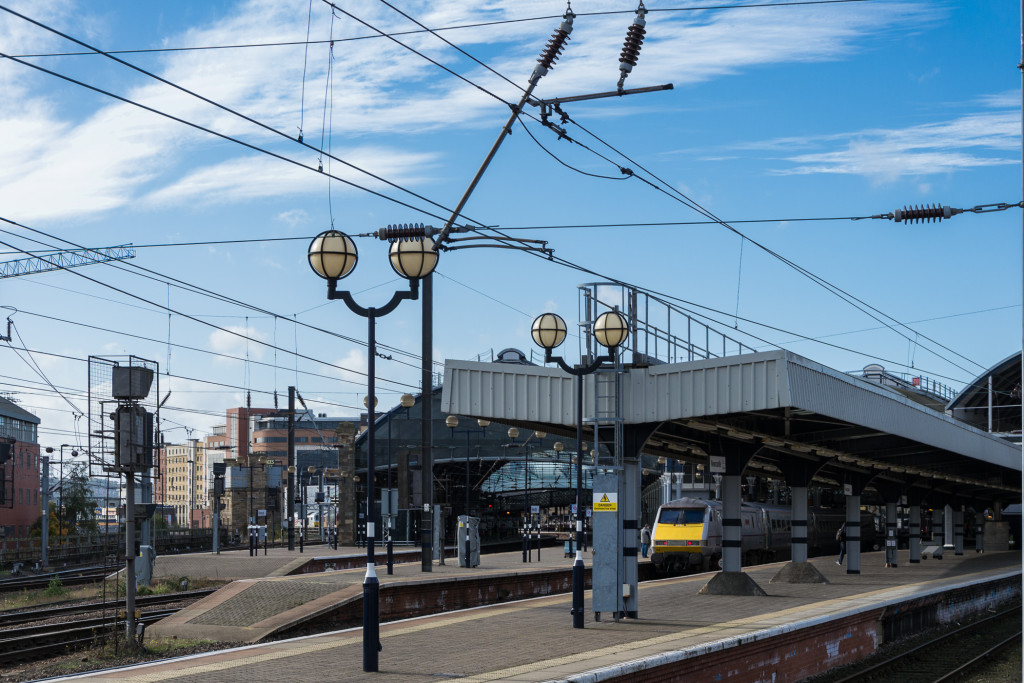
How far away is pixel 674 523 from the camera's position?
40938mm

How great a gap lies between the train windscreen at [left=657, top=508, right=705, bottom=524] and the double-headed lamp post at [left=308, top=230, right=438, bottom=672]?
1114 inches

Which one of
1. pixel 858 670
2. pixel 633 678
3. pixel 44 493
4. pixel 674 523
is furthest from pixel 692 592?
pixel 44 493

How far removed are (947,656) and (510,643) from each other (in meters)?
10.9

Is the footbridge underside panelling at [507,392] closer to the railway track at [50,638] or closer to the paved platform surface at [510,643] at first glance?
the paved platform surface at [510,643]

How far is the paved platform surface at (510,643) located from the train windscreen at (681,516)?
1586 cm

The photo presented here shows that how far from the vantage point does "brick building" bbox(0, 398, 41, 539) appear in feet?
242

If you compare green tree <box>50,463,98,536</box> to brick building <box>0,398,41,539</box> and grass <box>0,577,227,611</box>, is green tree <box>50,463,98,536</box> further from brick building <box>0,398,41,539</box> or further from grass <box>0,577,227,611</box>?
grass <box>0,577,227,611</box>

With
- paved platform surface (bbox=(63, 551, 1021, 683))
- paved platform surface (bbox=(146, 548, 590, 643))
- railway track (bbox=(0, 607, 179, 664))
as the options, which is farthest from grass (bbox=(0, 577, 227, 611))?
paved platform surface (bbox=(63, 551, 1021, 683))

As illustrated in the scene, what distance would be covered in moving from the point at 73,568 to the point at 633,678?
126ft

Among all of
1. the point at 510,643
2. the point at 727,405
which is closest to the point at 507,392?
the point at 727,405

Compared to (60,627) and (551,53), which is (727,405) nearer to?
(551,53)

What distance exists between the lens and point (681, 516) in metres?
41.1

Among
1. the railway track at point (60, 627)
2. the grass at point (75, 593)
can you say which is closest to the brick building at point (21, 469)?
the grass at point (75, 593)

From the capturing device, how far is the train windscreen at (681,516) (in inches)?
1608
